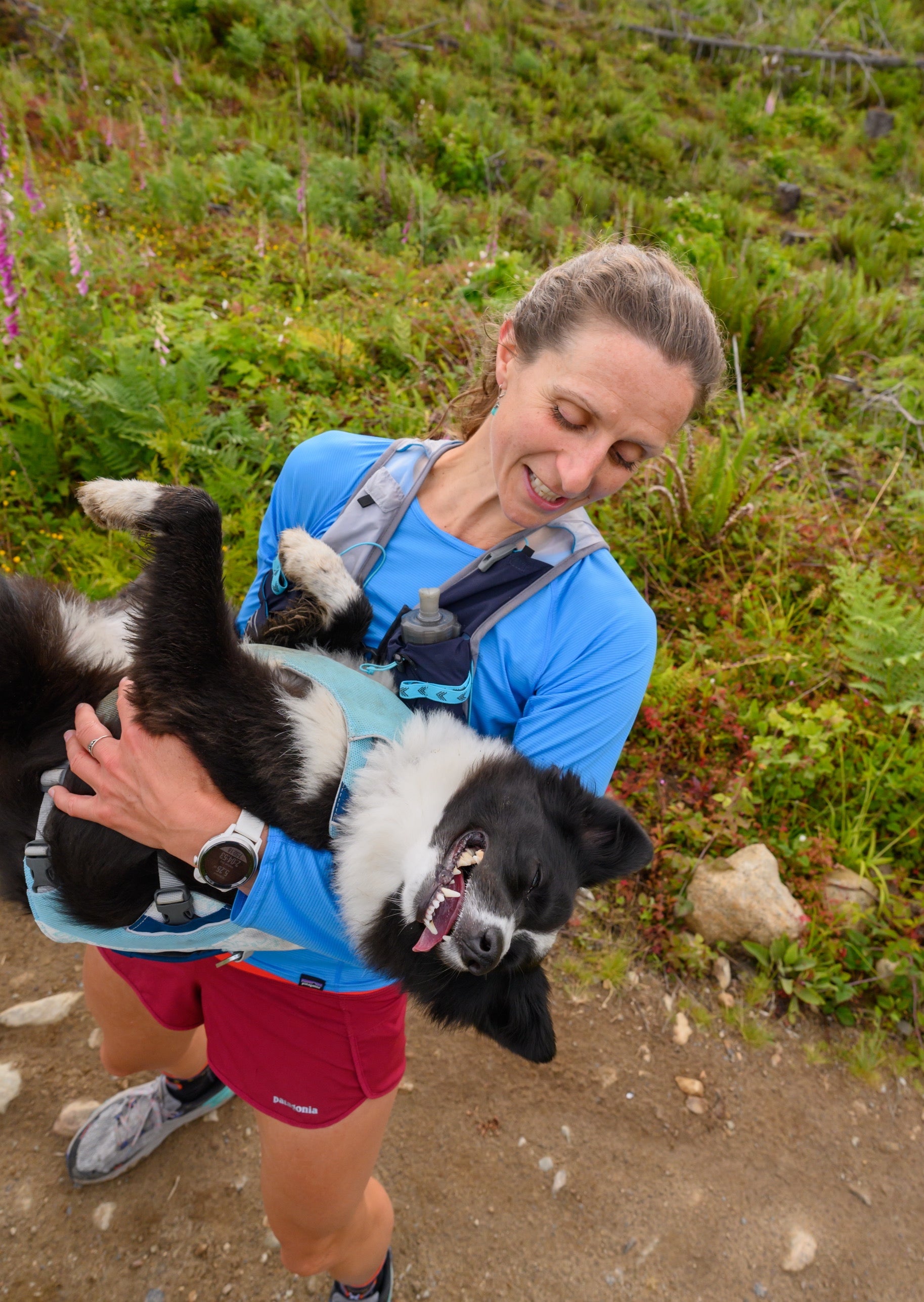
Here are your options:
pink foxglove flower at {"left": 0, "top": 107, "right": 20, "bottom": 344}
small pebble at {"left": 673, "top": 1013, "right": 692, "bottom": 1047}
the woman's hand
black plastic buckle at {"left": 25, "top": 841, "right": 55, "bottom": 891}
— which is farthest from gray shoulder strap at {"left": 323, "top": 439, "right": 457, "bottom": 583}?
pink foxglove flower at {"left": 0, "top": 107, "right": 20, "bottom": 344}

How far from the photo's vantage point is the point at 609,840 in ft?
6.75

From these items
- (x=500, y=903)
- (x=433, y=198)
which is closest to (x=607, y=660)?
(x=500, y=903)

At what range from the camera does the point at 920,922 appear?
10.9ft

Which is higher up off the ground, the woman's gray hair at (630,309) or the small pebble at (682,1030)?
the woman's gray hair at (630,309)

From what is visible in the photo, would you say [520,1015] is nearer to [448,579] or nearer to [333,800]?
[333,800]

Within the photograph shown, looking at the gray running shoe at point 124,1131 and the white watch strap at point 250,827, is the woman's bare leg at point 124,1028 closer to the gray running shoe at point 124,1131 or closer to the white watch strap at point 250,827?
the gray running shoe at point 124,1131

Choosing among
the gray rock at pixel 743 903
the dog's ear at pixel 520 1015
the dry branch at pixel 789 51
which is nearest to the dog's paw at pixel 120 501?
the dog's ear at pixel 520 1015

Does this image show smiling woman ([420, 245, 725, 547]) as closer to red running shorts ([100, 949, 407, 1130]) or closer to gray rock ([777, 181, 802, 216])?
red running shorts ([100, 949, 407, 1130])

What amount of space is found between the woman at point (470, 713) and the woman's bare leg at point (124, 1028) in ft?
0.10

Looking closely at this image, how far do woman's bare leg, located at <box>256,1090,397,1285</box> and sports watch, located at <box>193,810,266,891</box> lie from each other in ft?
2.47

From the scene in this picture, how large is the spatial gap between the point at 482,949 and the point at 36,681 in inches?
57.8

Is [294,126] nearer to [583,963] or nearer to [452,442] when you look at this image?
[452,442]

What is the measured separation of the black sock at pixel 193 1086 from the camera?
8.50 feet

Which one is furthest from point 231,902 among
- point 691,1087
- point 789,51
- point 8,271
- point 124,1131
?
point 789,51
